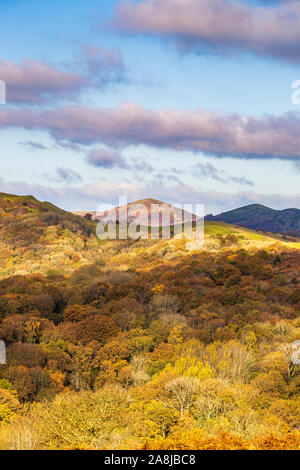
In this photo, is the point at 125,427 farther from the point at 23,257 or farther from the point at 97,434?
the point at 23,257

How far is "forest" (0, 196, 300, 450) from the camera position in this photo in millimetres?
33188

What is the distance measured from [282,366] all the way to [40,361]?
107 ft

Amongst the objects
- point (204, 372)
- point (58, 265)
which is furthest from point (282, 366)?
point (58, 265)

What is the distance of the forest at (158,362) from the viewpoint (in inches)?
1307

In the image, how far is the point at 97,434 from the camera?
104ft

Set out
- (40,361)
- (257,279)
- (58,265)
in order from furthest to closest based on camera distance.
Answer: (58,265) < (257,279) < (40,361)

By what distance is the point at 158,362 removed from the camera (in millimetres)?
56969

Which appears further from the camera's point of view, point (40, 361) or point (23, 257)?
point (23, 257)
